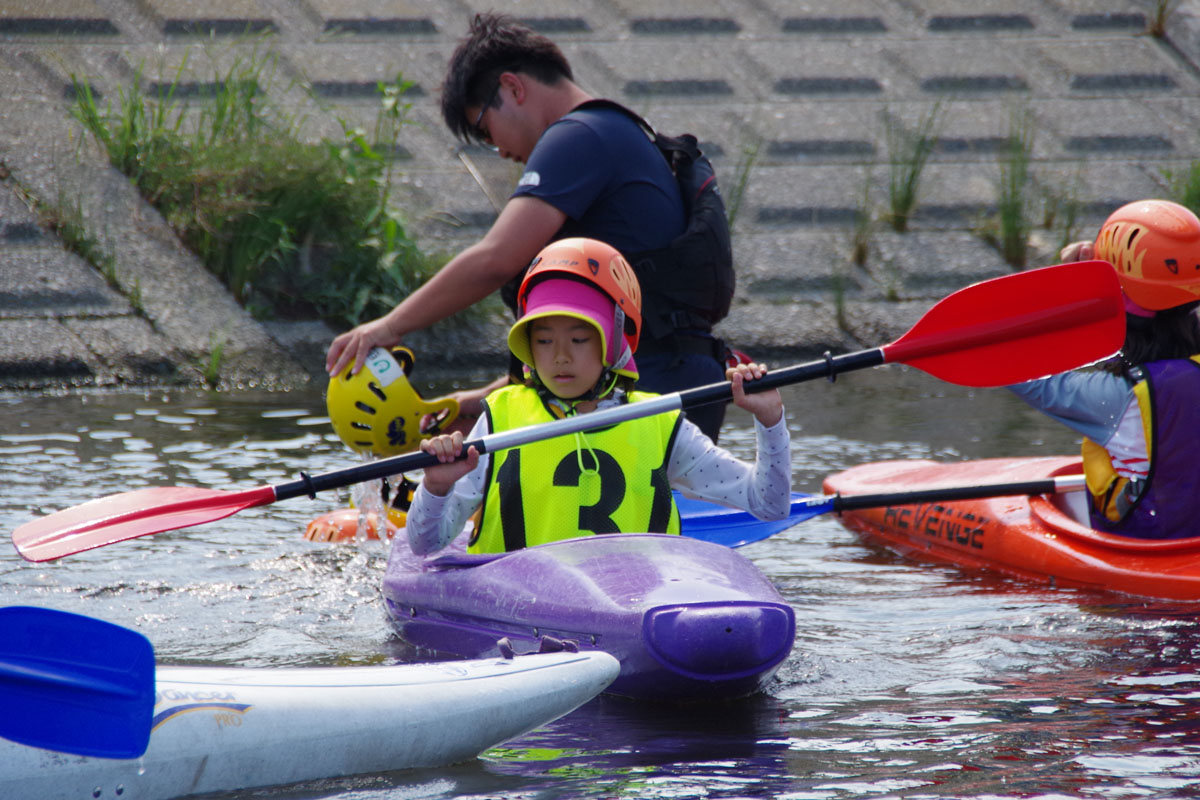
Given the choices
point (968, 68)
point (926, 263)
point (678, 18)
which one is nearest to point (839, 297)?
point (926, 263)

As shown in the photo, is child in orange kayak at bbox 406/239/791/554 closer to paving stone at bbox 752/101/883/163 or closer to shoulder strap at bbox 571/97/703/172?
shoulder strap at bbox 571/97/703/172

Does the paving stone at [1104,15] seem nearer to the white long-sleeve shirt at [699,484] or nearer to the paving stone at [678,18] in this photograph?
the paving stone at [678,18]

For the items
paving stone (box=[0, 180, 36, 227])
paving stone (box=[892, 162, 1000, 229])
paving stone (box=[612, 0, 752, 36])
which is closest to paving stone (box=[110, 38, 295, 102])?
paving stone (box=[0, 180, 36, 227])

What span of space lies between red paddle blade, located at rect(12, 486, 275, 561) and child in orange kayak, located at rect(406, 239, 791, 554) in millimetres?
531

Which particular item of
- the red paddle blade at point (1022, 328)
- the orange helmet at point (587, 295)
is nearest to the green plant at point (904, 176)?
the red paddle blade at point (1022, 328)

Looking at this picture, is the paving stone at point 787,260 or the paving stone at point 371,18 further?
A: the paving stone at point 371,18

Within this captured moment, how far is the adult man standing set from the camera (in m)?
4.38

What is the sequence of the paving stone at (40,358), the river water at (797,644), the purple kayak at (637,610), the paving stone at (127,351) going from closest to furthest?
the river water at (797,644) < the purple kayak at (637,610) < the paving stone at (40,358) < the paving stone at (127,351)

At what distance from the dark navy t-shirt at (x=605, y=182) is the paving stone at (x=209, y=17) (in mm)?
7365

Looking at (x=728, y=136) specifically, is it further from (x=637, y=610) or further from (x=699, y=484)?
(x=637, y=610)

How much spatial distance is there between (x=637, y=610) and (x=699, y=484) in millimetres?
709

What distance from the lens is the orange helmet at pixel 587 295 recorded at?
3676 millimetres

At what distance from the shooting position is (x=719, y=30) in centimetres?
1243

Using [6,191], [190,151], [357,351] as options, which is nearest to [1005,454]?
[357,351]
